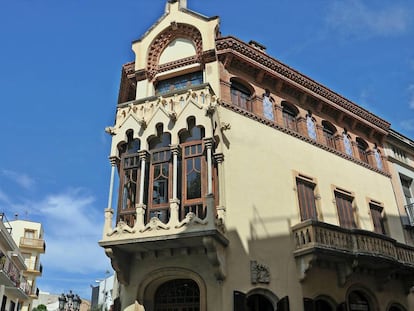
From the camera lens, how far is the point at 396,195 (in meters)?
20.0

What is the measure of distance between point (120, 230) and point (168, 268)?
192 cm

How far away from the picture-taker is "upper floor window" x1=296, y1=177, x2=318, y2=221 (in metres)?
15.1

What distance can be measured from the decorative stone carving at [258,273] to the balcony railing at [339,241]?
141 centimetres

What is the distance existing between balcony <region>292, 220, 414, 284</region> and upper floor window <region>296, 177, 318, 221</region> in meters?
1.44

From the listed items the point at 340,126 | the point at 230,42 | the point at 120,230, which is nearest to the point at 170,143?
the point at 120,230

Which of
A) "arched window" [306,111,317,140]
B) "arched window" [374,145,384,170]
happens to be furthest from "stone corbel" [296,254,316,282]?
"arched window" [374,145,384,170]

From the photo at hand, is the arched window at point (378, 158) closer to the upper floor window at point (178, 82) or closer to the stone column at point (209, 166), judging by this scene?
the upper floor window at point (178, 82)

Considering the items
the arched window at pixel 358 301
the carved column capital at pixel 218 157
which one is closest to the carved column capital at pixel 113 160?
the carved column capital at pixel 218 157

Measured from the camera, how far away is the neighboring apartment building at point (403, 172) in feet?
64.7

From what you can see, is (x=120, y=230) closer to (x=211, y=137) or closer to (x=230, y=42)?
(x=211, y=137)

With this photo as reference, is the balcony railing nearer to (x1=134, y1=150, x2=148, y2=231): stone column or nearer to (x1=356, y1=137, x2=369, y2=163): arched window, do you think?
(x1=134, y1=150, x2=148, y2=231): stone column

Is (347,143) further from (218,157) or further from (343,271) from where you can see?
(218,157)

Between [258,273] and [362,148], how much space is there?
1086 cm

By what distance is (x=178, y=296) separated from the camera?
41.2ft
